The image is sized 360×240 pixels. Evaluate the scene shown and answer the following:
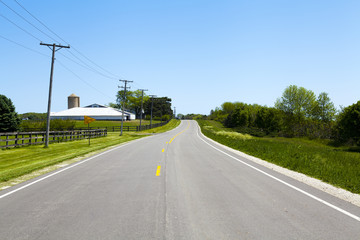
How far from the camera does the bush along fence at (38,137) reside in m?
19.5

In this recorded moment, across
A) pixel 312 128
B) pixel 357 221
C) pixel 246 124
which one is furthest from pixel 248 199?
pixel 246 124

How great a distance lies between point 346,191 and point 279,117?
239 ft

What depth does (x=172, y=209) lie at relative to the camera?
545 centimetres

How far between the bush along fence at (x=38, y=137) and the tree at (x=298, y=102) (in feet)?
186

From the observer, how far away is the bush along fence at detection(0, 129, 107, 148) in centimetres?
1947

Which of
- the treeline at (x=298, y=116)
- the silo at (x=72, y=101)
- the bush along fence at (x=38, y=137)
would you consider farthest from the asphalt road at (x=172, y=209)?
the silo at (x=72, y=101)

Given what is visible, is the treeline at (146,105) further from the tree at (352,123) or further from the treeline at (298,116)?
the tree at (352,123)

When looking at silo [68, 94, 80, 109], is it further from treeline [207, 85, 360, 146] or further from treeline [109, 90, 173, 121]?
treeline [207, 85, 360, 146]

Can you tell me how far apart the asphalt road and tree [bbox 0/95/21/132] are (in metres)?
35.1

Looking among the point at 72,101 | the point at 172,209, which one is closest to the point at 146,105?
the point at 72,101

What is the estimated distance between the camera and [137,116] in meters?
151

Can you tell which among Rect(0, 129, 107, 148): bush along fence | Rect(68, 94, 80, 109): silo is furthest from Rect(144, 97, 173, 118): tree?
Rect(0, 129, 107, 148): bush along fence

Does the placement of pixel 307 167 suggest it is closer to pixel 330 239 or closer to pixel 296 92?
pixel 330 239

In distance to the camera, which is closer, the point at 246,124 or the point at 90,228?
the point at 90,228
